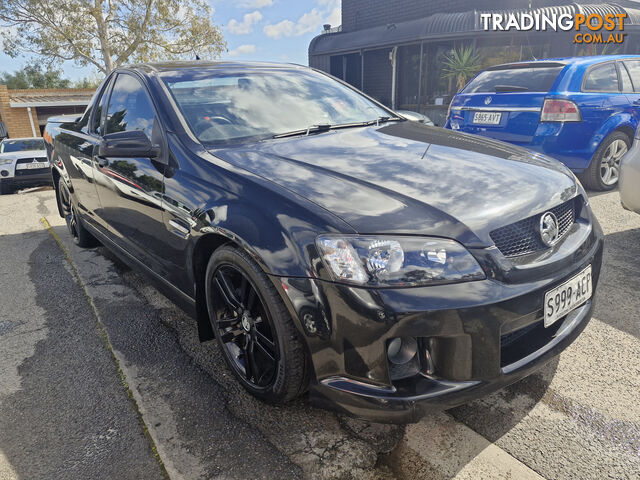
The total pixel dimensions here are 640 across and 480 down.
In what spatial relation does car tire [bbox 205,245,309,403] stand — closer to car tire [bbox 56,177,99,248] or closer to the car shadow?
the car shadow

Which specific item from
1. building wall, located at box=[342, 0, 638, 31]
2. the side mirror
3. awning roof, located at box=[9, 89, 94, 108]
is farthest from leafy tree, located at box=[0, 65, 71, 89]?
the side mirror

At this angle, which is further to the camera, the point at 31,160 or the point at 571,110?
the point at 31,160

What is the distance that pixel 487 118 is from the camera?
5691 mm

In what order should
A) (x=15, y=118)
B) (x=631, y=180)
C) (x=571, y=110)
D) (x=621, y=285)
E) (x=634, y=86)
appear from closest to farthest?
(x=621, y=285) → (x=631, y=180) → (x=571, y=110) → (x=634, y=86) → (x=15, y=118)

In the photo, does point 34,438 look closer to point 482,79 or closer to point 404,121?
point 404,121

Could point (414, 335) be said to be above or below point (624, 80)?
below

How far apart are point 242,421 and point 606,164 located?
17.4ft

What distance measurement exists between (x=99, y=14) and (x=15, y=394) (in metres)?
20.6

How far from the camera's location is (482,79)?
6.14 m

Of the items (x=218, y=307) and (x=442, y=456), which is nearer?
(x=442, y=456)

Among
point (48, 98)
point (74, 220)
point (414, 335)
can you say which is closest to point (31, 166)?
point (74, 220)

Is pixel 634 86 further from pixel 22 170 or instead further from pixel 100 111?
pixel 22 170

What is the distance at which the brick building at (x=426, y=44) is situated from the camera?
1352cm

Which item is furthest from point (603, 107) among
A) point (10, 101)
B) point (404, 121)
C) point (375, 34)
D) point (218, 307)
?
point (10, 101)
